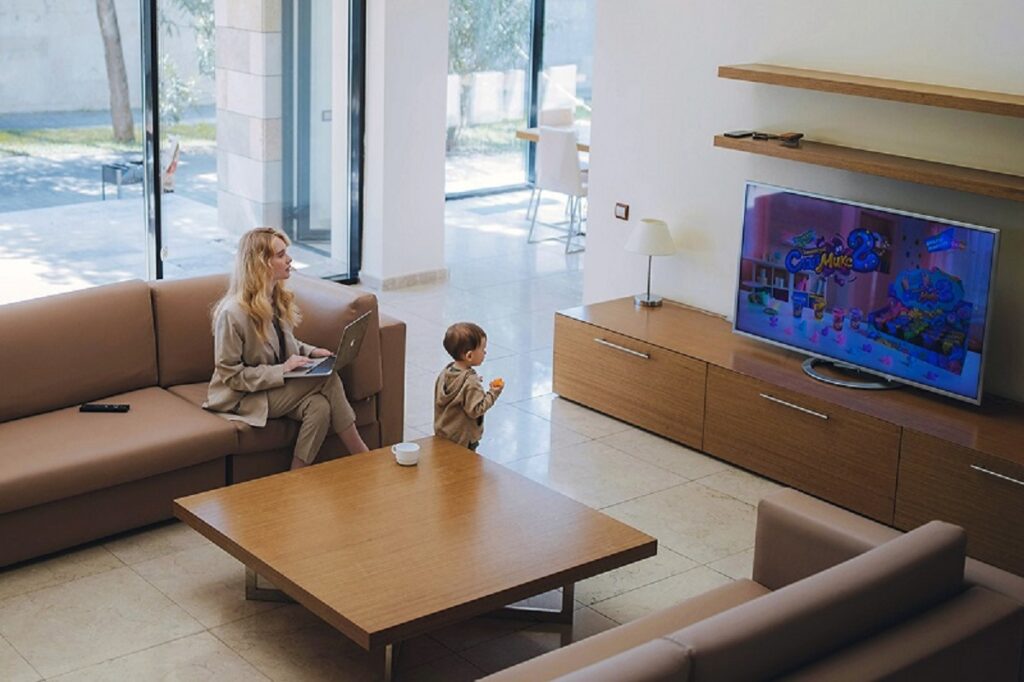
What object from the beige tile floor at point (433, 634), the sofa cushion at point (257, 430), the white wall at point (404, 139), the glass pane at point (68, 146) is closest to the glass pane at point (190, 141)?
the glass pane at point (68, 146)

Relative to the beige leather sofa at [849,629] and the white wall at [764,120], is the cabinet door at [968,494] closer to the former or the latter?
the white wall at [764,120]

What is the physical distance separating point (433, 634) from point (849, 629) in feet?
5.46

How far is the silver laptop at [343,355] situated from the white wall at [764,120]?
83.4 inches

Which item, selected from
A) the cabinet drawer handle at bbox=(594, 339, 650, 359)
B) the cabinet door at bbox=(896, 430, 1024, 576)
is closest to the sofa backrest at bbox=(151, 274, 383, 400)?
the cabinet drawer handle at bbox=(594, 339, 650, 359)

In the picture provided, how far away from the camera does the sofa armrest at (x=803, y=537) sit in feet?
13.3

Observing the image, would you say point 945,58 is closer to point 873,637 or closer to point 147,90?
point 873,637

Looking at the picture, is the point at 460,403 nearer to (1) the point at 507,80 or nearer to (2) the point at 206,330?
(2) the point at 206,330

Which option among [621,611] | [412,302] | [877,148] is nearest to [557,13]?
[412,302]

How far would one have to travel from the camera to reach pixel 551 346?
7.91 meters

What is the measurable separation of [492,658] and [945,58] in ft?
10.5

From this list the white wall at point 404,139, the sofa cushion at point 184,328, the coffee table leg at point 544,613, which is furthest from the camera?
the white wall at point 404,139

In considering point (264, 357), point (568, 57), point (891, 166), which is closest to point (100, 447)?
point (264, 357)

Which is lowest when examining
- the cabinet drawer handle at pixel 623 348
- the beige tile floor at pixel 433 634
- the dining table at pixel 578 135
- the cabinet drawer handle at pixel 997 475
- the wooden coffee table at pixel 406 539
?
the beige tile floor at pixel 433 634

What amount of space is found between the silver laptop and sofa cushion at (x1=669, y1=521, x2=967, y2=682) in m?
2.46
